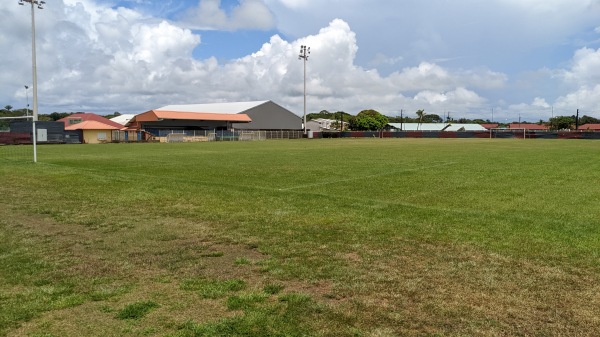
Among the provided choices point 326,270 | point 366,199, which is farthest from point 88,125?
point 326,270

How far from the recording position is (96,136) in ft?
249

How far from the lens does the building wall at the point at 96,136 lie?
7444cm

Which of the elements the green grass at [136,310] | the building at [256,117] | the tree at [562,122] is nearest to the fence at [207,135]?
the building at [256,117]

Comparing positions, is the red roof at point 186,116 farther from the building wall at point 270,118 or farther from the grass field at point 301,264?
the grass field at point 301,264

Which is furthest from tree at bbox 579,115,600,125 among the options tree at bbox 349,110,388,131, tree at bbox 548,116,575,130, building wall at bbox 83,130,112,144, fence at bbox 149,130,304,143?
building wall at bbox 83,130,112,144

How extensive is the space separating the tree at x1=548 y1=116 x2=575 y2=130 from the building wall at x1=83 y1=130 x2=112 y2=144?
463 ft

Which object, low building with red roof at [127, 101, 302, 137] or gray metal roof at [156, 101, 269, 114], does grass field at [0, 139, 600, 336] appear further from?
gray metal roof at [156, 101, 269, 114]

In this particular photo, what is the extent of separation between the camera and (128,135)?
8262cm

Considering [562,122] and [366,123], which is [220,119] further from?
[562,122]

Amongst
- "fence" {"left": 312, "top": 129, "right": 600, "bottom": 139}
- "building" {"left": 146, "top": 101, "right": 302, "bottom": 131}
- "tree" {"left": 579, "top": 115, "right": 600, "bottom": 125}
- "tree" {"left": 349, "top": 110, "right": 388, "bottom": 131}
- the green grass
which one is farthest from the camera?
"tree" {"left": 579, "top": 115, "right": 600, "bottom": 125}

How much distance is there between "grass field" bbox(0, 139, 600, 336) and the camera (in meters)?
4.43

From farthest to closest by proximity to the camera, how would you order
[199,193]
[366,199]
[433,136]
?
[433,136] < [199,193] < [366,199]

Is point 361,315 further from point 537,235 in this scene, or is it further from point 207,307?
point 537,235

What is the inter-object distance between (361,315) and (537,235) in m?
4.99
